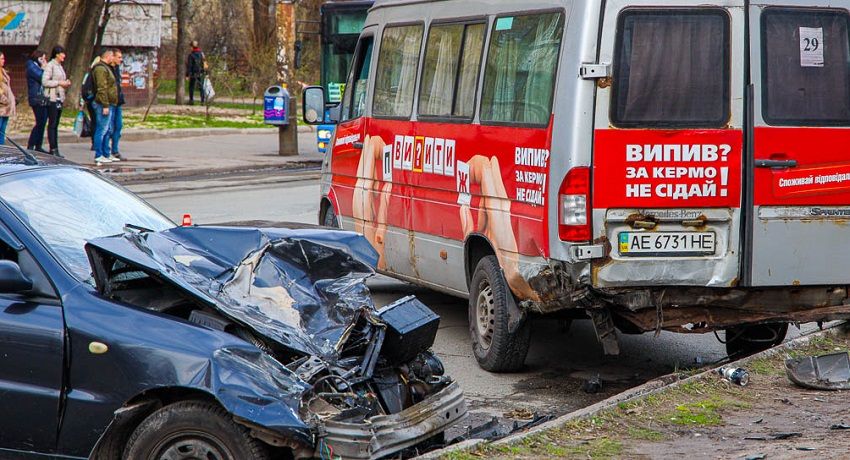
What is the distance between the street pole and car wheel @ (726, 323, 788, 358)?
17349mm

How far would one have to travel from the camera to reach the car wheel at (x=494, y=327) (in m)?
7.93

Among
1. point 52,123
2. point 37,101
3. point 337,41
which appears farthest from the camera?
point 337,41

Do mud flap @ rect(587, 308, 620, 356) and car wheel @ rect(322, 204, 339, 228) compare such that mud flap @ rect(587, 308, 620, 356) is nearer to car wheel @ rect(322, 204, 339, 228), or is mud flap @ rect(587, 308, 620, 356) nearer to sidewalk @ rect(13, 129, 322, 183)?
car wheel @ rect(322, 204, 339, 228)

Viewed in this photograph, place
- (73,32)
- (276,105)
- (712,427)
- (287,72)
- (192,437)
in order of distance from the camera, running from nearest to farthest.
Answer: (192,437)
(712,427)
(276,105)
(73,32)
(287,72)

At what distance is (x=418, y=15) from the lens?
9430 mm

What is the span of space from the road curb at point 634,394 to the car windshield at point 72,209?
1.82 metres

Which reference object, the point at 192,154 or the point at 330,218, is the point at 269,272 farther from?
the point at 192,154

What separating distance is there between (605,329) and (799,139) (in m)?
1.57

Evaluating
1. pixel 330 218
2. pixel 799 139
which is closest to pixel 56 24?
pixel 330 218

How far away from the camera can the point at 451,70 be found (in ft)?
29.2

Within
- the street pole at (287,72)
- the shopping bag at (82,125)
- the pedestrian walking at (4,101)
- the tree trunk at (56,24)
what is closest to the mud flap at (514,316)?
the pedestrian walking at (4,101)

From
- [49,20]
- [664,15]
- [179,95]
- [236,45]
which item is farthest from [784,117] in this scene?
[236,45]

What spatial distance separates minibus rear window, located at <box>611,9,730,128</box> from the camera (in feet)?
23.3

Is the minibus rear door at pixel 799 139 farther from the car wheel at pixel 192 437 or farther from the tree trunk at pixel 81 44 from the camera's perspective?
the tree trunk at pixel 81 44
